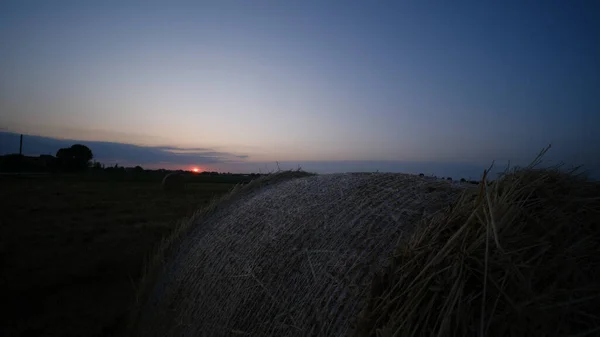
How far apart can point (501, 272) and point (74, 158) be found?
50158mm

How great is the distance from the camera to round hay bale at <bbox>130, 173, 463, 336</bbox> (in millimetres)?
2281

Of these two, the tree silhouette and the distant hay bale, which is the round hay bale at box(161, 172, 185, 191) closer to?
the tree silhouette

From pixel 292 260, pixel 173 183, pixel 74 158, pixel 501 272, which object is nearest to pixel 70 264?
pixel 292 260

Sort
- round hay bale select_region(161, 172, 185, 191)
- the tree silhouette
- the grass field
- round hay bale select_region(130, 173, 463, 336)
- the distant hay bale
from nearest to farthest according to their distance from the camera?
1. the distant hay bale
2. round hay bale select_region(130, 173, 463, 336)
3. the grass field
4. round hay bale select_region(161, 172, 185, 191)
5. the tree silhouette

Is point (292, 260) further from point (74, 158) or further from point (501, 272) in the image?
point (74, 158)

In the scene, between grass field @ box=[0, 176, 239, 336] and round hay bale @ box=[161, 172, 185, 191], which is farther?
round hay bale @ box=[161, 172, 185, 191]

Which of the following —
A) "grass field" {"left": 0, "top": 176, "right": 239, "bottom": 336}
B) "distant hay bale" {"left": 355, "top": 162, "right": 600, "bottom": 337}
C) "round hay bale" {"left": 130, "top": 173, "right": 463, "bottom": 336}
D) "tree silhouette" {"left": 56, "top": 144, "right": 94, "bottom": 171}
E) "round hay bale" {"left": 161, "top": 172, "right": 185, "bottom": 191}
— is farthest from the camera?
"tree silhouette" {"left": 56, "top": 144, "right": 94, "bottom": 171}

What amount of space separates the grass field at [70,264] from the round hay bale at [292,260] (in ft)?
4.17

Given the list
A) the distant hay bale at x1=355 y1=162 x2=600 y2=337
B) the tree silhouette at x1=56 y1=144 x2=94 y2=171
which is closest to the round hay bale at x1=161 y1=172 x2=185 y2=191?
the tree silhouette at x1=56 y1=144 x2=94 y2=171

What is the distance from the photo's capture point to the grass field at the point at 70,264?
5176mm

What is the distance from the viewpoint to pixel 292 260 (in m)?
2.72

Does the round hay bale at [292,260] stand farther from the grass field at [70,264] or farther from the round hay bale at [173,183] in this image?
the round hay bale at [173,183]

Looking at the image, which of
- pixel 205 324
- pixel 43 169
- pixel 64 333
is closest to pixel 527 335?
pixel 205 324

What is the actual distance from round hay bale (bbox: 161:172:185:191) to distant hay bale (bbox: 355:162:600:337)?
25485mm
